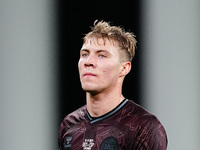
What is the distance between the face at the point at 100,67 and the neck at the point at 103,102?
0.19 feet

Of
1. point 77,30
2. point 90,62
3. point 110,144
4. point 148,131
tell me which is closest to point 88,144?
point 110,144

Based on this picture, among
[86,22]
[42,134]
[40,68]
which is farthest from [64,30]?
[42,134]

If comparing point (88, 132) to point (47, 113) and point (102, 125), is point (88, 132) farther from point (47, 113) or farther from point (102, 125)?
point (47, 113)

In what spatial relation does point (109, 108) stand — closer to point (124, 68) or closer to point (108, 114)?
point (108, 114)

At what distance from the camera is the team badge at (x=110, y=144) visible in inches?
74.0

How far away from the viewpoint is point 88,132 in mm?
2049

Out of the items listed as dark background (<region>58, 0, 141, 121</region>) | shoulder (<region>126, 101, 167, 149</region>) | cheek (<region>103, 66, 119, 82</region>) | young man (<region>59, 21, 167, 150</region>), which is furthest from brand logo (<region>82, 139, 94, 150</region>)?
dark background (<region>58, 0, 141, 121</region>)

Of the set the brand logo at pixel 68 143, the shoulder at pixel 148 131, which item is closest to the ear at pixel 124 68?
the shoulder at pixel 148 131

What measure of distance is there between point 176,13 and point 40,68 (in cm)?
134

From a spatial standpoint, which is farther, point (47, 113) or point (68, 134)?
point (47, 113)

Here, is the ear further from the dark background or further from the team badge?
the dark background

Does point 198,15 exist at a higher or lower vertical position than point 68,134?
higher

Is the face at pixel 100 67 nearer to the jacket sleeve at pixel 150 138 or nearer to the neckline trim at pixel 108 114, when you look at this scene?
the neckline trim at pixel 108 114

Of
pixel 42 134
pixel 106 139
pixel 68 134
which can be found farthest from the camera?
pixel 42 134
